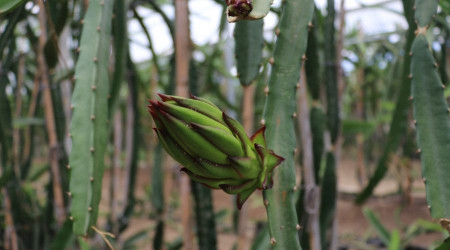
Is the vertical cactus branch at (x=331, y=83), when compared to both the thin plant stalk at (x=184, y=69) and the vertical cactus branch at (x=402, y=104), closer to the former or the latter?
the vertical cactus branch at (x=402, y=104)

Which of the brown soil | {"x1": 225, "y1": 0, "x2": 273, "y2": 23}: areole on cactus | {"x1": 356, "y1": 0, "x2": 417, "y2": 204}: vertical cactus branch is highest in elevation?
{"x1": 225, "y1": 0, "x2": 273, "y2": 23}: areole on cactus

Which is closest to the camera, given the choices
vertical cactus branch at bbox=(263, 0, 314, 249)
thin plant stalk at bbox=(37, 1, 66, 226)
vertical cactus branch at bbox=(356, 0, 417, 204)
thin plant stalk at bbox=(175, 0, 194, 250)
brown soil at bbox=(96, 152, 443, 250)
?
vertical cactus branch at bbox=(263, 0, 314, 249)

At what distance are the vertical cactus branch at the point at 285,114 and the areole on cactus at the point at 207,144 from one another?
81 mm

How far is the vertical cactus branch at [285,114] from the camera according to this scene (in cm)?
43

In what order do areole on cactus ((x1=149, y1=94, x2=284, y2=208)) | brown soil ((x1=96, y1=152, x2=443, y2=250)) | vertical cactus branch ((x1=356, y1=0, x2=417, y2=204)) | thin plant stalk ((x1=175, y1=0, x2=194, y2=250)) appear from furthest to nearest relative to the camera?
brown soil ((x1=96, y1=152, x2=443, y2=250)), thin plant stalk ((x1=175, y1=0, x2=194, y2=250)), vertical cactus branch ((x1=356, y1=0, x2=417, y2=204)), areole on cactus ((x1=149, y1=94, x2=284, y2=208))

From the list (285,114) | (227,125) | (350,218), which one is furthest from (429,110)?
(350,218)

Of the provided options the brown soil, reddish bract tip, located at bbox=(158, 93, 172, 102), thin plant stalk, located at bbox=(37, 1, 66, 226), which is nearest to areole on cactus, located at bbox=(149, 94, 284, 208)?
reddish bract tip, located at bbox=(158, 93, 172, 102)

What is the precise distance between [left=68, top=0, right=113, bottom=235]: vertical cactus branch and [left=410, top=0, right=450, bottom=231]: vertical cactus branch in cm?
36

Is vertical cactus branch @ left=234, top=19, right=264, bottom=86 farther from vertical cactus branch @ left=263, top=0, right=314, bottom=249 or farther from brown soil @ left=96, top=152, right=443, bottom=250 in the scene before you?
brown soil @ left=96, top=152, right=443, bottom=250

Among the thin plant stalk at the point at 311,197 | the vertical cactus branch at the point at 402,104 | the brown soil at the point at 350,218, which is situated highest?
the vertical cactus branch at the point at 402,104

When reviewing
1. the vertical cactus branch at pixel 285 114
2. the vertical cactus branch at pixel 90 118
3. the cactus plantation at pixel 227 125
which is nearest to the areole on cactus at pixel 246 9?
the cactus plantation at pixel 227 125

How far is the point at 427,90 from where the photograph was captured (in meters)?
0.50

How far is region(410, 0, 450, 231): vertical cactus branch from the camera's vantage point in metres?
0.48

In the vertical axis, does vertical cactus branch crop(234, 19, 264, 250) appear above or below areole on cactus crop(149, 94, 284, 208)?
above
